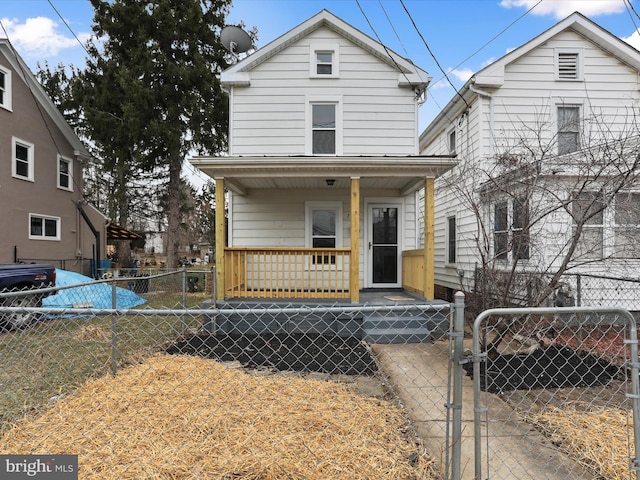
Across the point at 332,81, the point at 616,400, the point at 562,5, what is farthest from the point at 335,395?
the point at 562,5

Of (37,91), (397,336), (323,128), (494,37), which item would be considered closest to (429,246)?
(397,336)

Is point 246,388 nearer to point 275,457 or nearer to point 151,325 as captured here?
point 275,457

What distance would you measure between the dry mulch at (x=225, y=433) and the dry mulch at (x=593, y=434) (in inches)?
44.6

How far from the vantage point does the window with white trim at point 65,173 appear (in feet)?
44.1

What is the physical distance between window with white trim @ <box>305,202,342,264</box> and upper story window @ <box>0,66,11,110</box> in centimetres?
1051

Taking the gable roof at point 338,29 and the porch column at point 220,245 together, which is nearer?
the porch column at point 220,245

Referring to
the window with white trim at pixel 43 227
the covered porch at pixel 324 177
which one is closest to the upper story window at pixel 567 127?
the covered porch at pixel 324 177

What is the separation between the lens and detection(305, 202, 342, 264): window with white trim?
8.70 m

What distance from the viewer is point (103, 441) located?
259 cm

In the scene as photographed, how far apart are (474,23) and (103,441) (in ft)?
38.1

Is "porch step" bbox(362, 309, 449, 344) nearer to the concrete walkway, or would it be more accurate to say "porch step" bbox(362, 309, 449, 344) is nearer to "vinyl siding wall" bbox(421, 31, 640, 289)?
the concrete walkway

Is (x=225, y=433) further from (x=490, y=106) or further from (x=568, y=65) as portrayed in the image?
(x=568, y=65)

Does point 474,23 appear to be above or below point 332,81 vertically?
above

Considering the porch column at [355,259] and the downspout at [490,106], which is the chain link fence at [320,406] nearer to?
the porch column at [355,259]
